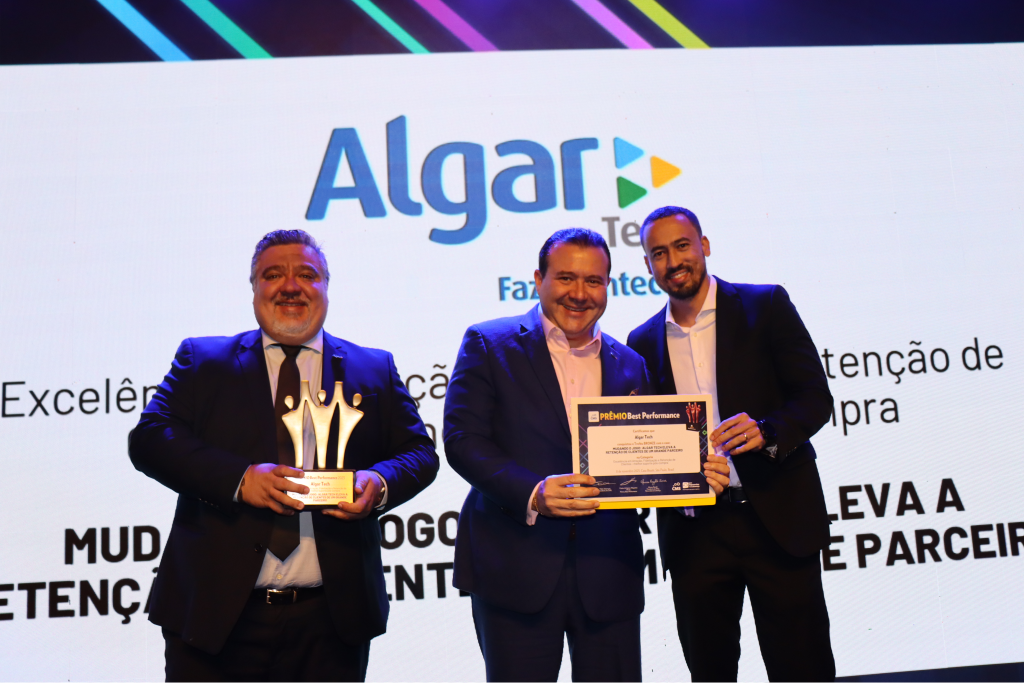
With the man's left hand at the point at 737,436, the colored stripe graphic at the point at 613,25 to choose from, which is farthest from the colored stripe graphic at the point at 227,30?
the man's left hand at the point at 737,436

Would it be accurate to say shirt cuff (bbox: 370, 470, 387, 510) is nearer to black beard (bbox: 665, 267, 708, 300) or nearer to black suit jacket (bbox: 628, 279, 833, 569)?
black suit jacket (bbox: 628, 279, 833, 569)

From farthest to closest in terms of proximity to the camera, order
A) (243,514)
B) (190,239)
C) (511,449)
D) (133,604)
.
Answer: (190,239)
(133,604)
(511,449)
(243,514)

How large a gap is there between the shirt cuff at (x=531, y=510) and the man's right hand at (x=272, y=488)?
0.58m

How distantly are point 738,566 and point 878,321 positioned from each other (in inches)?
75.1

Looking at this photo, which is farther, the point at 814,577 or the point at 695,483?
the point at 814,577

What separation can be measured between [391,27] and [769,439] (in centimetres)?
283

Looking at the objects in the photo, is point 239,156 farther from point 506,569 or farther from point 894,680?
point 894,680

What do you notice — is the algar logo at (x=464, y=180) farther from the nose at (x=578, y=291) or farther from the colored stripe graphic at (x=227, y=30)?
the nose at (x=578, y=291)

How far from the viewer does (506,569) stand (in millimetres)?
2111

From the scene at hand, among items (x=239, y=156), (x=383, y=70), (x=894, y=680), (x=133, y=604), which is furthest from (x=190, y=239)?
(x=894, y=680)

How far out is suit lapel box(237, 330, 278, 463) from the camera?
2119 millimetres

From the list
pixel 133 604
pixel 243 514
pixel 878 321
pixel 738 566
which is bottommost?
pixel 133 604

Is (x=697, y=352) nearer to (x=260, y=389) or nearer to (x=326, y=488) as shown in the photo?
(x=326, y=488)

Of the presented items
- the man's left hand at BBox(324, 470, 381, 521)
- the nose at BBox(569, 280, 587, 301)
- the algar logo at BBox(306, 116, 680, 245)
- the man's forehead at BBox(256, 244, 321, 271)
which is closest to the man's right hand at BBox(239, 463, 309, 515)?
the man's left hand at BBox(324, 470, 381, 521)
